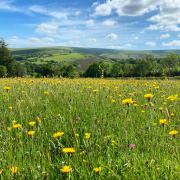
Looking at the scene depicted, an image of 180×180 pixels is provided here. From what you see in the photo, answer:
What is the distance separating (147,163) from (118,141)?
78cm

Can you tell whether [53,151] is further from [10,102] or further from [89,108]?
[10,102]

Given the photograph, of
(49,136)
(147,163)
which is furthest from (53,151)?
(147,163)

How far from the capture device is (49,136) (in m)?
4.05

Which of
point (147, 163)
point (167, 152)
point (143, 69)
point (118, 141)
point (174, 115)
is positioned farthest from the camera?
point (143, 69)

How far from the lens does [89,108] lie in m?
5.27

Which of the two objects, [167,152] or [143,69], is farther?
[143,69]

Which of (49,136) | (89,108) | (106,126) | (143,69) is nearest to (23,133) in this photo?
(49,136)

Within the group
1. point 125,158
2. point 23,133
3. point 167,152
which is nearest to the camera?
point 125,158

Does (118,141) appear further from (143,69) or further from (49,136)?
(143,69)

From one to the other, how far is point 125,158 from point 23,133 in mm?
1547

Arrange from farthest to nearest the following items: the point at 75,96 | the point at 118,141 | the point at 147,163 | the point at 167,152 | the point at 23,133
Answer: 1. the point at 75,96
2. the point at 23,133
3. the point at 118,141
4. the point at 167,152
5. the point at 147,163

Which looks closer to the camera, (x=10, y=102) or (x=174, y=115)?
(x=174, y=115)

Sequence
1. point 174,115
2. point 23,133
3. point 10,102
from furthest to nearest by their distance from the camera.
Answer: point 10,102 → point 174,115 → point 23,133

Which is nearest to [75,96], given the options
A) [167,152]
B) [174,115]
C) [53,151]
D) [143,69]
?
[174,115]
